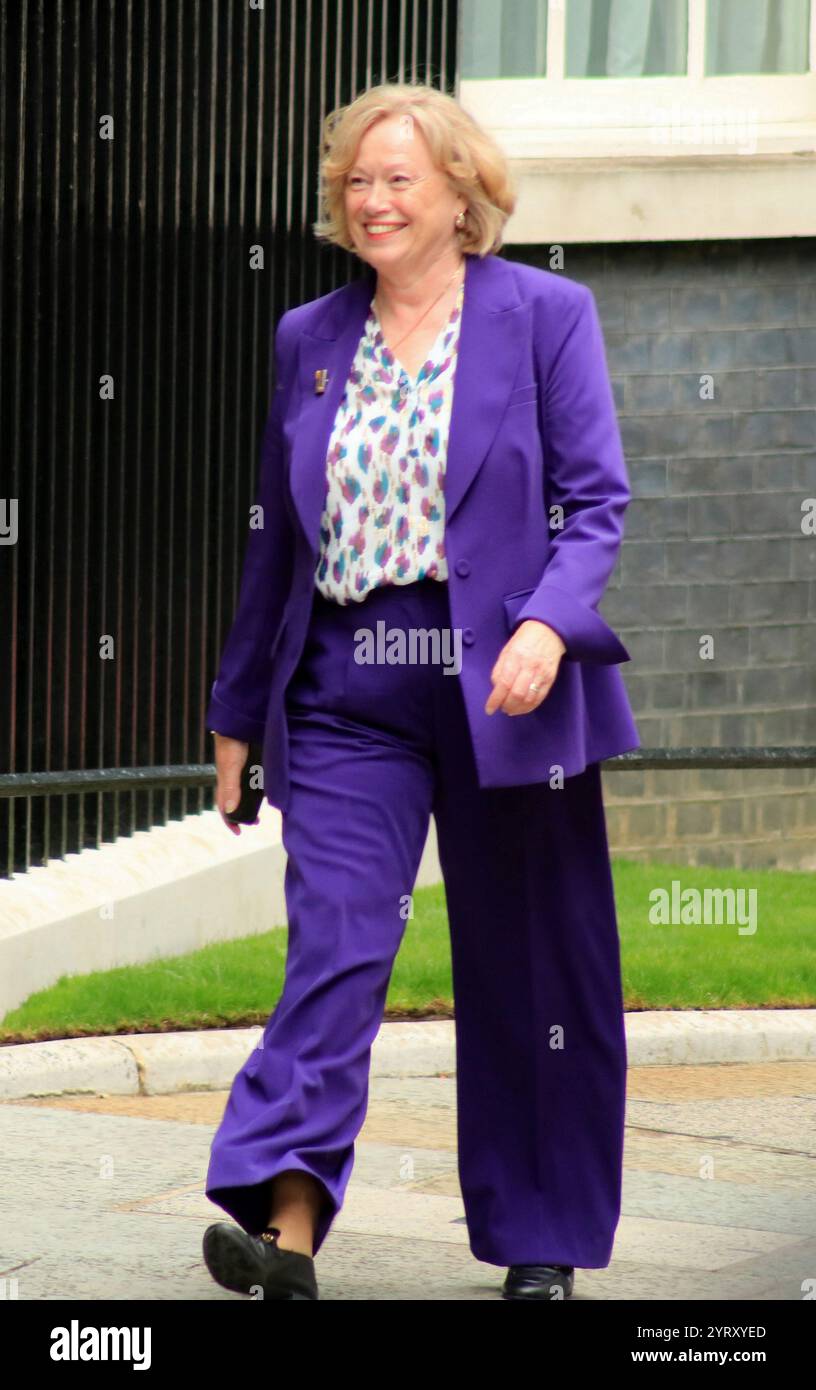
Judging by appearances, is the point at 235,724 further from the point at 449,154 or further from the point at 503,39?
the point at 503,39

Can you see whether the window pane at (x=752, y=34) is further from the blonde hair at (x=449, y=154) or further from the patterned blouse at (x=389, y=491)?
the patterned blouse at (x=389, y=491)

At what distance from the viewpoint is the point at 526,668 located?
3.51m

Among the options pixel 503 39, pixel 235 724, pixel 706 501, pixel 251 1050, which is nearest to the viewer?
pixel 235 724

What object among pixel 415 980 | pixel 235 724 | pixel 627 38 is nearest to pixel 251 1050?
pixel 415 980

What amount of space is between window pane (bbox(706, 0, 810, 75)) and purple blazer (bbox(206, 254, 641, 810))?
Result: 6.38m

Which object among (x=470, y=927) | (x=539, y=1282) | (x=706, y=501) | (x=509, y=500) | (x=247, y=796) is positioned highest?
(x=509, y=500)

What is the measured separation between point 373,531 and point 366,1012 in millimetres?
771

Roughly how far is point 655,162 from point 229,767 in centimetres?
583

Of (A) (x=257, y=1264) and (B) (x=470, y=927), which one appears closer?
(A) (x=257, y=1264)

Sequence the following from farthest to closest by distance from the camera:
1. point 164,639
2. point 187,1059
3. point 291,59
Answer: point 291,59 < point 164,639 < point 187,1059

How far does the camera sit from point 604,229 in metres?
9.30

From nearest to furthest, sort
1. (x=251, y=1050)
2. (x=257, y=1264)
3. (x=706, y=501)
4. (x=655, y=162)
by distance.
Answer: (x=257, y=1264) → (x=251, y=1050) → (x=655, y=162) → (x=706, y=501)

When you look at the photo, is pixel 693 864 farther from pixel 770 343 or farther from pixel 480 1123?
pixel 480 1123

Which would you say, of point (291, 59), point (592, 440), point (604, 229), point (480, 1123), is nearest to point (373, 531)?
point (592, 440)
